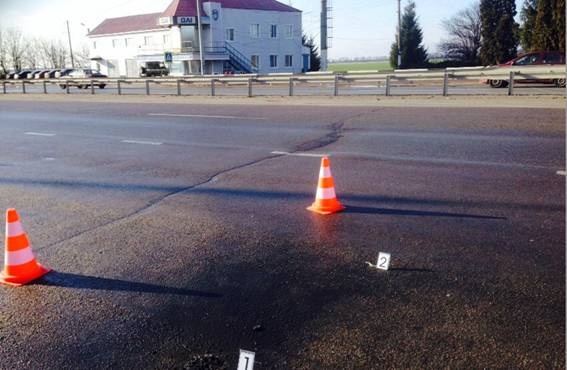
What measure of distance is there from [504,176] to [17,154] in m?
9.41

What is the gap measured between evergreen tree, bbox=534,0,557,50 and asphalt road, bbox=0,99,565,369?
28.8 metres

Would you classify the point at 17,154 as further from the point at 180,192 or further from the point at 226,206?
the point at 226,206

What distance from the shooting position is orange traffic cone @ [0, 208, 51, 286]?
13.9ft

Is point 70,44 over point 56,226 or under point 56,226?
over

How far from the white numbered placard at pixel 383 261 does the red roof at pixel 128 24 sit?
66358mm

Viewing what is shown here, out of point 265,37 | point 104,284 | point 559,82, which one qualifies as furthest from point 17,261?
point 265,37

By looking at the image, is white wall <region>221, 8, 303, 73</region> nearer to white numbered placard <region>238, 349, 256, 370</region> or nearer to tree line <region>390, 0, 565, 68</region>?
tree line <region>390, 0, 565, 68</region>

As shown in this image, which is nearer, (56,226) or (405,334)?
(405,334)

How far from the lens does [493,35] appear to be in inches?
1805

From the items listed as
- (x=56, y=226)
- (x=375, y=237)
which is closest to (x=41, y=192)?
(x=56, y=226)

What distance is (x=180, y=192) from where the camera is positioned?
23.2ft

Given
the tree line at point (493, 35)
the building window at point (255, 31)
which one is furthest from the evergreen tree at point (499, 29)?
the building window at point (255, 31)

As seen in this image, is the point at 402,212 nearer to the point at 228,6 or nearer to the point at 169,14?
the point at 169,14

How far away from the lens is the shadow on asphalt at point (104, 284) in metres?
3.94
